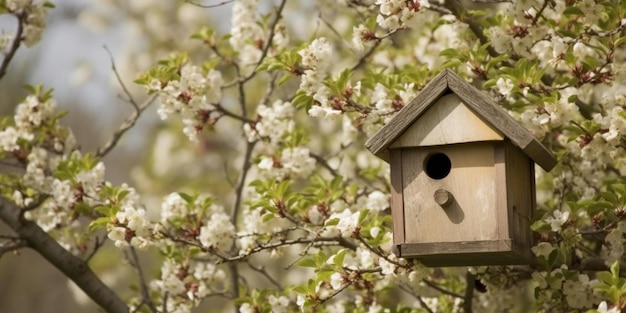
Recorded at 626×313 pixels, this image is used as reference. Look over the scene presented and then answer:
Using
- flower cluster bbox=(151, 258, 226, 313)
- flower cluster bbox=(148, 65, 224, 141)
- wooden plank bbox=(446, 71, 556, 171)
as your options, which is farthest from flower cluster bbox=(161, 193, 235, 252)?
wooden plank bbox=(446, 71, 556, 171)

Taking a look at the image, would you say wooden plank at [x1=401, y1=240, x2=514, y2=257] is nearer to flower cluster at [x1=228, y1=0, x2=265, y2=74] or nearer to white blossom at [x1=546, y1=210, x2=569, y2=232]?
white blossom at [x1=546, y1=210, x2=569, y2=232]

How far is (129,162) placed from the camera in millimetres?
15414

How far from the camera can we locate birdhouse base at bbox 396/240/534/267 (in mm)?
3336

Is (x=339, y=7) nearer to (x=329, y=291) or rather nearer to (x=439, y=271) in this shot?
(x=439, y=271)

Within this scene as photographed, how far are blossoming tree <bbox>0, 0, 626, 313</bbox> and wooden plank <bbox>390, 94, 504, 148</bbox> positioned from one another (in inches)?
12.5

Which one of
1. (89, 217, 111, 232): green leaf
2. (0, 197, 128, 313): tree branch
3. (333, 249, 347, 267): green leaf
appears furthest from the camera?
(0, 197, 128, 313): tree branch

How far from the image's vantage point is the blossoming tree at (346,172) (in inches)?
147

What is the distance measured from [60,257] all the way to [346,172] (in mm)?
1575

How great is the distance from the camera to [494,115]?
3377 mm

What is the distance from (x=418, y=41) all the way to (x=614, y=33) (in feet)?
5.45

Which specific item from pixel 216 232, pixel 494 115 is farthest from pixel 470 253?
pixel 216 232

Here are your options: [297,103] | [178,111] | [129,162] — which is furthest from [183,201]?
[129,162]

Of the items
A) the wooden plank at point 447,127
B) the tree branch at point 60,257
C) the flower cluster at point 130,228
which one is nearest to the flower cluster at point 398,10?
the wooden plank at point 447,127

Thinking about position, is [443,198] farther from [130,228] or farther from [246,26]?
[246,26]
